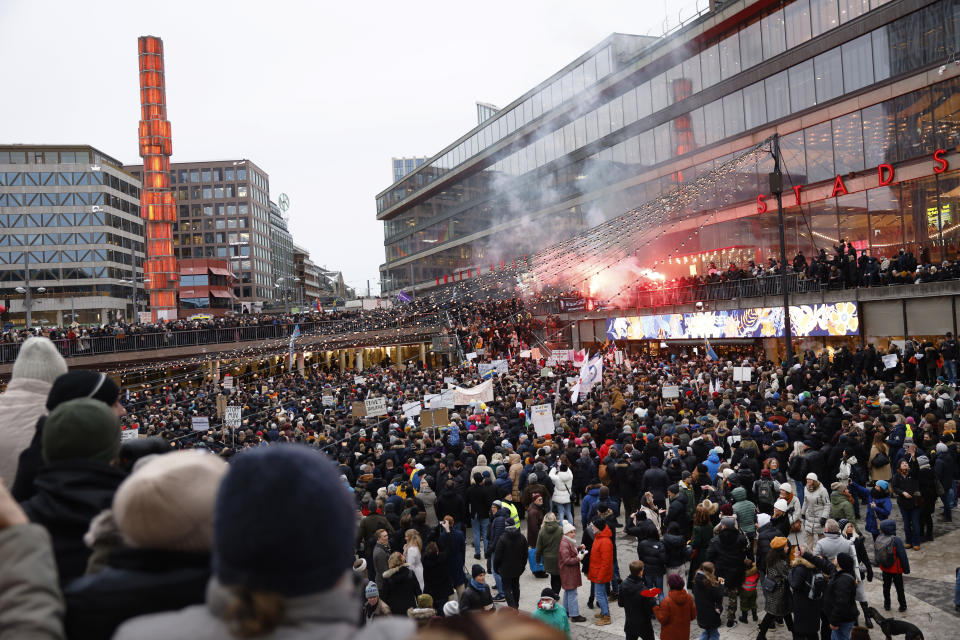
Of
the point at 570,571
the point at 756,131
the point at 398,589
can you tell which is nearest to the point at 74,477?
the point at 398,589

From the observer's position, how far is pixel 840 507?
9852mm

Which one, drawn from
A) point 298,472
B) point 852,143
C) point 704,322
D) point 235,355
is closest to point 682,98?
point 852,143

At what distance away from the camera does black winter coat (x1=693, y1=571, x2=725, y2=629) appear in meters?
8.02

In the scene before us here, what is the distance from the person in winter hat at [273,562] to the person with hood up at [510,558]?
848 cm

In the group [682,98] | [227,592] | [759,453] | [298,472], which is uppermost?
[682,98]

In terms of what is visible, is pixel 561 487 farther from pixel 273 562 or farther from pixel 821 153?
pixel 821 153

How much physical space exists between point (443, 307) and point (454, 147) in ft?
117

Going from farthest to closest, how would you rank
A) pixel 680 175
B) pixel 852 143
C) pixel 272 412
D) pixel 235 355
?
pixel 680 175
pixel 235 355
pixel 852 143
pixel 272 412

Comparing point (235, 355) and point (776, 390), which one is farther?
point (235, 355)

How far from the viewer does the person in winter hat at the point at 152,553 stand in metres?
1.68

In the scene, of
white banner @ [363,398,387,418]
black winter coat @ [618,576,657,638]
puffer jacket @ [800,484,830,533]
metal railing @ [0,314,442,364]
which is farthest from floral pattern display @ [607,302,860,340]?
black winter coat @ [618,576,657,638]

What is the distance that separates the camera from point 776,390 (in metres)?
21.1

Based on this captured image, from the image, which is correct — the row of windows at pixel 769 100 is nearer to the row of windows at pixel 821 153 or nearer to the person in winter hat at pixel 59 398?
the row of windows at pixel 821 153

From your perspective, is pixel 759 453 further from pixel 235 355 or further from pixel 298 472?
pixel 235 355
